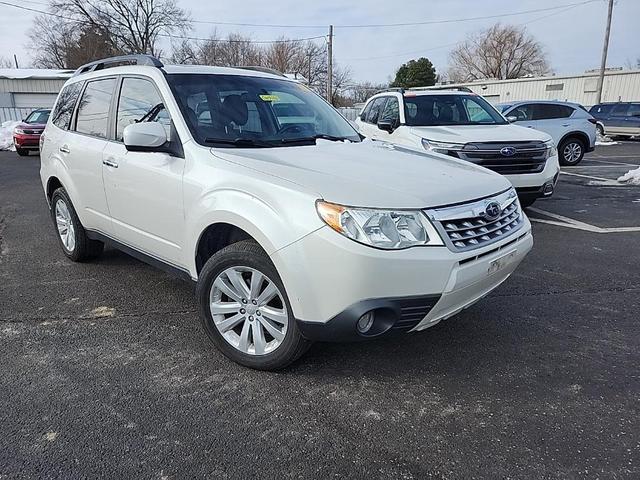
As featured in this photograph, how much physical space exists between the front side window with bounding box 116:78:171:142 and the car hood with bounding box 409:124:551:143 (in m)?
4.15

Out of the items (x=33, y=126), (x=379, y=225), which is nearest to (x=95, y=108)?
(x=379, y=225)

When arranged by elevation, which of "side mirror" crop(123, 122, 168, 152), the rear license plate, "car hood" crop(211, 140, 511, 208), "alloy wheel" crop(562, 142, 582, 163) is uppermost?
"side mirror" crop(123, 122, 168, 152)

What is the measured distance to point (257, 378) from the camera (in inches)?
116

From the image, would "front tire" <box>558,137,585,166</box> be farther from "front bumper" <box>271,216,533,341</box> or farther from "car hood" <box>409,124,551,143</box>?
"front bumper" <box>271,216,533,341</box>

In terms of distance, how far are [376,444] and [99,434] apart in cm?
133

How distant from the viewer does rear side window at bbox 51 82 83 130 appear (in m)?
4.73

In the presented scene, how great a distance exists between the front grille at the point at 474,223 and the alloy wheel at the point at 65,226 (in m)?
3.72

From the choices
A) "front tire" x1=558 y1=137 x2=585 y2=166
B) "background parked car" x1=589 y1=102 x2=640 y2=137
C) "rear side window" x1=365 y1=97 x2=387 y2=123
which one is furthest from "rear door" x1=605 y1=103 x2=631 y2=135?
"rear side window" x1=365 y1=97 x2=387 y2=123

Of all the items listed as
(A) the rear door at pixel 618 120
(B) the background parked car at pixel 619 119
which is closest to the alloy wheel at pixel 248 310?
(B) the background parked car at pixel 619 119

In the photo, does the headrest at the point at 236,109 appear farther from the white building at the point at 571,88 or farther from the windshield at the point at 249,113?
the white building at the point at 571,88

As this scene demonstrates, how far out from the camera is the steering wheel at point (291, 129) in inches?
146

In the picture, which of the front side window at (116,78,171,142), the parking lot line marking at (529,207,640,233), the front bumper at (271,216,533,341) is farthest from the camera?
the parking lot line marking at (529,207,640,233)

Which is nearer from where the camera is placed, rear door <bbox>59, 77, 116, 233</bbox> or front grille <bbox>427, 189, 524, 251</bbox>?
front grille <bbox>427, 189, 524, 251</bbox>

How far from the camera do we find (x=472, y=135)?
22.4 ft
